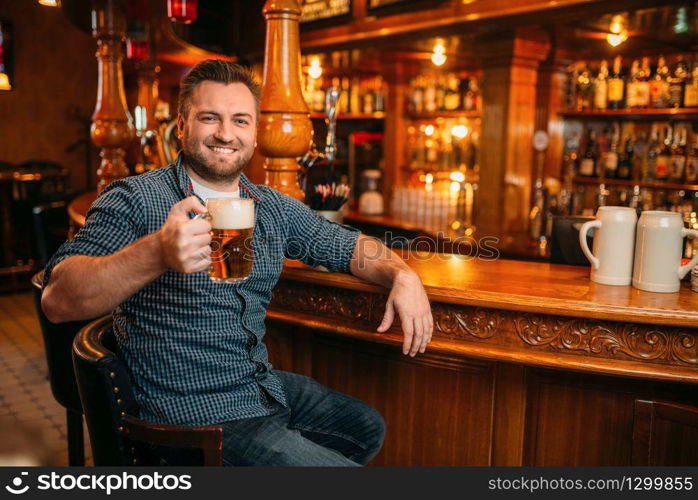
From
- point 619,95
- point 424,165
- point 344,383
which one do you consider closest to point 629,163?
point 619,95

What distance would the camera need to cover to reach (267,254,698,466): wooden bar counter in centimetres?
159

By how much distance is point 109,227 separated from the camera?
145 cm

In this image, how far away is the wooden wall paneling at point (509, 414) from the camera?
1894mm

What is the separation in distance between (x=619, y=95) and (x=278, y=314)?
3.70 metres

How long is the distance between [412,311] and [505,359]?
0.90 ft

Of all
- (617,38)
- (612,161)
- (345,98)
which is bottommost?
(612,161)

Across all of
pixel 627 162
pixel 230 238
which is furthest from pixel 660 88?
pixel 230 238

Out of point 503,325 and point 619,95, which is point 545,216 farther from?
point 503,325

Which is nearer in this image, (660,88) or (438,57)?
(660,88)

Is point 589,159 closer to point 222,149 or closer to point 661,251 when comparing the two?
point 661,251

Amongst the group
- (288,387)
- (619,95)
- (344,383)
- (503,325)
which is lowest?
(344,383)

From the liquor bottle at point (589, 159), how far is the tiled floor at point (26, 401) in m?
3.92

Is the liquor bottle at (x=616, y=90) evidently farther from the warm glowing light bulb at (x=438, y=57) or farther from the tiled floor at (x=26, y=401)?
the tiled floor at (x=26, y=401)

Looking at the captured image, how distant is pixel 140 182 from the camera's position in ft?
5.11
